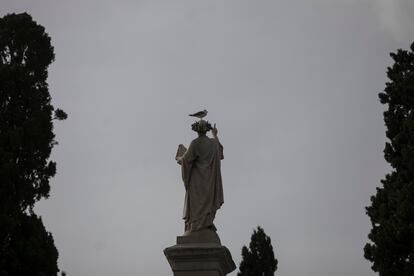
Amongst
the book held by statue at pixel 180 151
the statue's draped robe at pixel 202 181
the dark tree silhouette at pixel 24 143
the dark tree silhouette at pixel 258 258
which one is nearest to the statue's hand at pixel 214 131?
the statue's draped robe at pixel 202 181

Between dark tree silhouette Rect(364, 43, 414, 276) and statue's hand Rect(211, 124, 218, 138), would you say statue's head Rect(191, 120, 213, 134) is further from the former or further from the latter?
dark tree silhouette Rect(364, 43, 414, 276)

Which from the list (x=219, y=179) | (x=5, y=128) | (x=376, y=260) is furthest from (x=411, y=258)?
(x=5, y=128)

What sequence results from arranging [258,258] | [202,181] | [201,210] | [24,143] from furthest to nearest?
[258,258]
[24,143]
[202,181]
[201,210]

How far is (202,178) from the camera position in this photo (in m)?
11.5

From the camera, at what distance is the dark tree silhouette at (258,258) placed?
114ft

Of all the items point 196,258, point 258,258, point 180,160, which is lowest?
point 196,258

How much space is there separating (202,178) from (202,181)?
6cm

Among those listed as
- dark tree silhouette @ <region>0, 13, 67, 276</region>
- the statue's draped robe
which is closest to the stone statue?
the statue's draped robe

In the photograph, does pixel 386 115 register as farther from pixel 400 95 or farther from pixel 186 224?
pixel 186 224

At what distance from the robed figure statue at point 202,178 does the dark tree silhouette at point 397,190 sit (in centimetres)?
1145

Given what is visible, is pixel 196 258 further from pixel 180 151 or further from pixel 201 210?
pixel 180 151

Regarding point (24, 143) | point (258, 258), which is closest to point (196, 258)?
point (24, 143)

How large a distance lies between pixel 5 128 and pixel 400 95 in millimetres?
14961

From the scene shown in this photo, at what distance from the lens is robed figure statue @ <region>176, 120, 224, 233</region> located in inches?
442
